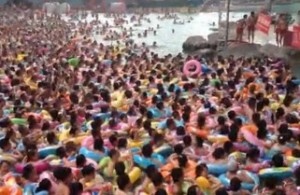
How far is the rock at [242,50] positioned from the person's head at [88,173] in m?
14.8

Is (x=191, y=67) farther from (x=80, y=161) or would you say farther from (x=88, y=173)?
(x=88, y=173)

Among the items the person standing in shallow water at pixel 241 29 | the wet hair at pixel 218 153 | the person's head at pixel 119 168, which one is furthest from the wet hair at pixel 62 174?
the person standing in shallow water at pixel 241 29

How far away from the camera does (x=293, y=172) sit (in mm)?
7785

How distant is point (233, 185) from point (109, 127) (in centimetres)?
342

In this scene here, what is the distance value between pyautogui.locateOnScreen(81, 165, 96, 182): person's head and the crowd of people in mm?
18

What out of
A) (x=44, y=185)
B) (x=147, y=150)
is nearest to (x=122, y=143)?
(x=147, y=150)

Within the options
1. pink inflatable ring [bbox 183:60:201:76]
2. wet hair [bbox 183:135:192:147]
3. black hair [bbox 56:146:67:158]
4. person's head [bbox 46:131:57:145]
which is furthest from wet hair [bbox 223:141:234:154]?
pink inflatable ring [bbox 183:60:201:76]

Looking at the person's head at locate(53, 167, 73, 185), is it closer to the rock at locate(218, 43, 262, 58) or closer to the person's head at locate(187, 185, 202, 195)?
the person's head at locate(187, 185, 202, 195)

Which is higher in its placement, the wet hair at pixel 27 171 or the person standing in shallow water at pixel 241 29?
the person standing in shallow water at pixel 241 29

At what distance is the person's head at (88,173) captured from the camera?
744 cm

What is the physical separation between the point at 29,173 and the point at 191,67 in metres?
9.99

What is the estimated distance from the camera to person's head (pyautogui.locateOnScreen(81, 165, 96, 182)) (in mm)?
7438

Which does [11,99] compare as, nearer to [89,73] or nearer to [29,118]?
[29,118]

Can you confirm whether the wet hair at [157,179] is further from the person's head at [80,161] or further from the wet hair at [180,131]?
the wet hair at [180,131]
